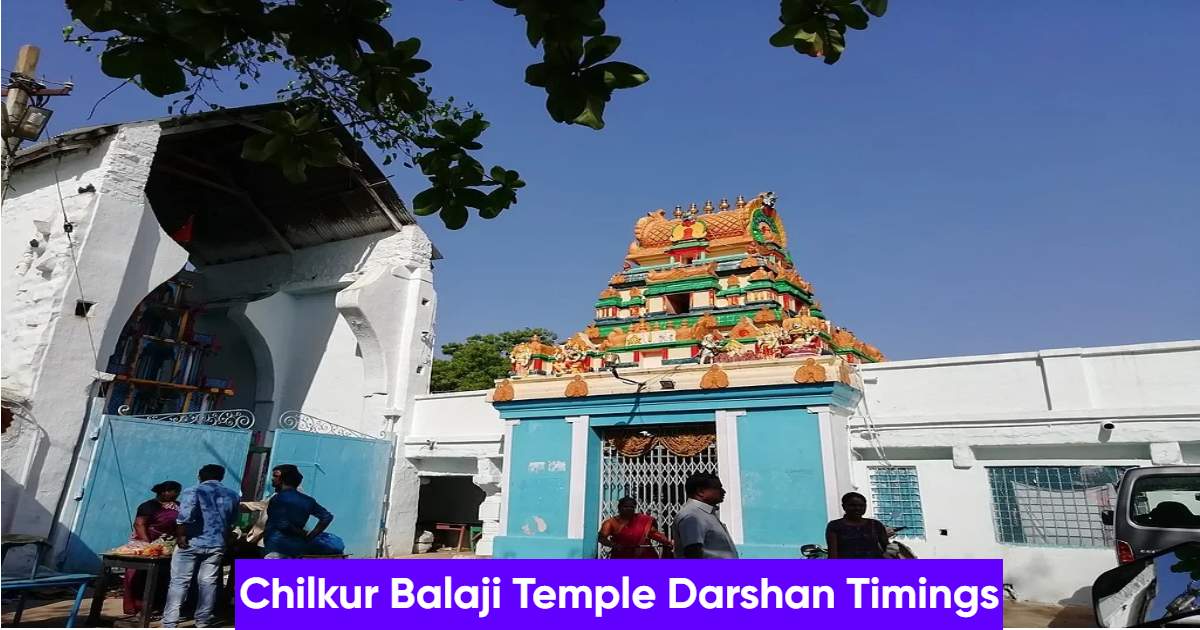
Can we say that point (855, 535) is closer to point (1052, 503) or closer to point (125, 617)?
point (1052, 503)

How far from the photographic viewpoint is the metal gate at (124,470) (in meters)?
7.91

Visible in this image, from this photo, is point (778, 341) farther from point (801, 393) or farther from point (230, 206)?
point (230, 206)

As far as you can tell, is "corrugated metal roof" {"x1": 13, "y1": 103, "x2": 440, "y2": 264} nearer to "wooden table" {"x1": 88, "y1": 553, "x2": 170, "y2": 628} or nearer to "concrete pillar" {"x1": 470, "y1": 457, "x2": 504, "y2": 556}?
"concrete pillar" {"x1": 470, "y1": 457, "x2": 504, "y2": 556}

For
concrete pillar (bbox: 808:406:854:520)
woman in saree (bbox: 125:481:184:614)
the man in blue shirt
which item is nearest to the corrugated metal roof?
woman in saree (bbox: 125:481:184:614)

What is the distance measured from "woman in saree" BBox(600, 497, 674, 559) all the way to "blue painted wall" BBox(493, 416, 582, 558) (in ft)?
13.3

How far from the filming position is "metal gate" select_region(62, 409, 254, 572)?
7910 millimetres

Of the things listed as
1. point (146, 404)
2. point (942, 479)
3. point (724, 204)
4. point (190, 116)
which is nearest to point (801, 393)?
point (942, 479)

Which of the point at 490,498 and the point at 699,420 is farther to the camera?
the point at 490,498

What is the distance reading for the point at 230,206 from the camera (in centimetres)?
1427

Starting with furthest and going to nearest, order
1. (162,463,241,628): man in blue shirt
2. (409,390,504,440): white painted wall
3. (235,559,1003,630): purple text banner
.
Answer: (409,390,504,440): white painted wall
(162,463,241,628): man in blue shirt
(235,559,1003,630): purple text banner

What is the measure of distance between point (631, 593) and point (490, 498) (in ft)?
31.1

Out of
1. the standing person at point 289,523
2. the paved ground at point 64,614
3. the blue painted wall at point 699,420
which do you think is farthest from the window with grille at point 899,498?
the paved ground at point 64,614

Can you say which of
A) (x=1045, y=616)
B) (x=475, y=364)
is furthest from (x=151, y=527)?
(x=475, y=364)

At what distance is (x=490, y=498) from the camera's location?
11445 mm
